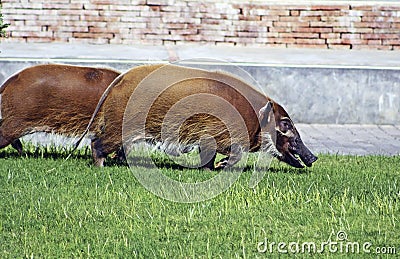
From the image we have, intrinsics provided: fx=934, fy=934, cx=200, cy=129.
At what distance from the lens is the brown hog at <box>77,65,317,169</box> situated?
7.65 m

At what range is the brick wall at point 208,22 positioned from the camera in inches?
507

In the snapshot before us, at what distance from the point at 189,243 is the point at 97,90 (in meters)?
2.59

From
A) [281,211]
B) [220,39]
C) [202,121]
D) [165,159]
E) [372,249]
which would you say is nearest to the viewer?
[372,249]

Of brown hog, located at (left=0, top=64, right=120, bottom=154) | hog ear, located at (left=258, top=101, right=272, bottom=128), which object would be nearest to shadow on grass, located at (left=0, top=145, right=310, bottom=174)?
brown hog, located at (left=0, top=64, right=120, bottom=154)

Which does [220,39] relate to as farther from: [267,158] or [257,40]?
[267,158]

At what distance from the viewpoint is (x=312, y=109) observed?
10.9 meters

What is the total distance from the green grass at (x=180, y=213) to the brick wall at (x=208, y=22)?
16.6 ft

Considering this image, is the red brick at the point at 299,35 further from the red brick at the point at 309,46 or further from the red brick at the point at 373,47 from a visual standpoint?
the red brick at the point at 373,47

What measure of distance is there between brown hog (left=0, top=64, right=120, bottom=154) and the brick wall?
15.7 ft

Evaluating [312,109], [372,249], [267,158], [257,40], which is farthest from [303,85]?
[372,249]

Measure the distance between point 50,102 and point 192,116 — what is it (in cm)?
130

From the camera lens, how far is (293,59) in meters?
11.6

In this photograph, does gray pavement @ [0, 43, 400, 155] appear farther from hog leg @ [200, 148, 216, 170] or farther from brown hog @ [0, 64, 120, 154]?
hog leg @ [200, 148, 216, 170]

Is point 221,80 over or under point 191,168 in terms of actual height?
over
